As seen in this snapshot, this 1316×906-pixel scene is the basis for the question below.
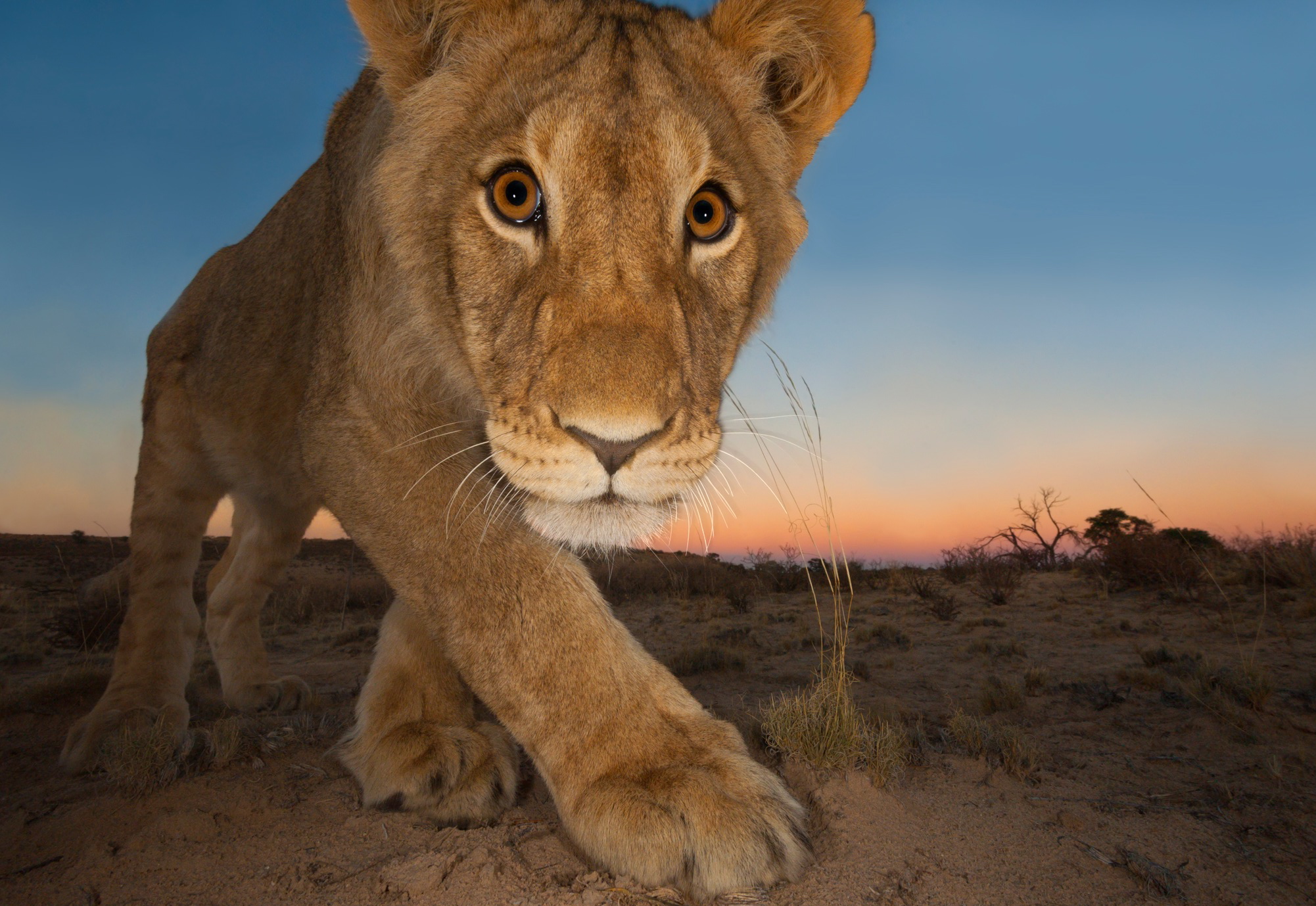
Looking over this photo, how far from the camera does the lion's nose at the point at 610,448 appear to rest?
218 centimetres

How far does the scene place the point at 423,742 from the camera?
2764 millimetres

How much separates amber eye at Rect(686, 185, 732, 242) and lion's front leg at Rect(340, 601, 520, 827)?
5.97 feet

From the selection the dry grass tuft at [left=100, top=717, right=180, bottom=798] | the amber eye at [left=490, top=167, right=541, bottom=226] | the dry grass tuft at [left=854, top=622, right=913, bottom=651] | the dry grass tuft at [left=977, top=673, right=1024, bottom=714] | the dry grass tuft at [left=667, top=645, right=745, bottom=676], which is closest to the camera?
the amber eye at [left=490, top=167, right=541, bottom=226]

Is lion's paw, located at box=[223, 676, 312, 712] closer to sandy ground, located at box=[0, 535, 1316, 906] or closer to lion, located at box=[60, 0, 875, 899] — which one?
sandy ground, located at box=[0, 535, 1316, 906]

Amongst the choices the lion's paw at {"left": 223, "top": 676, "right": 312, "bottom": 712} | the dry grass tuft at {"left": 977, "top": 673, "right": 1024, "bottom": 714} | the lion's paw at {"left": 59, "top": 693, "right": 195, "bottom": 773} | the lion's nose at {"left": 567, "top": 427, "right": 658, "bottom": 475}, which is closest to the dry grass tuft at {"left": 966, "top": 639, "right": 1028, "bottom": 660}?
the dry grass tuft at {"left": 977, "top": 673, "right": 1024, "bottom": 714}

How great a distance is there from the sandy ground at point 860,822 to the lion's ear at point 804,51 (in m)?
2.63

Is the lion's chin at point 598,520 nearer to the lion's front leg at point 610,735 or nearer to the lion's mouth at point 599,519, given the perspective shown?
the lion's mouth at point 599,519

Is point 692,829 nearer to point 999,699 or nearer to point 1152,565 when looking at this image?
point 999,699

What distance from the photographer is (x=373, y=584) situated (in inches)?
633

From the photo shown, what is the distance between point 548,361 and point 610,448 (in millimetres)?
353

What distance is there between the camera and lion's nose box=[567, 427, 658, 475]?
2.18m

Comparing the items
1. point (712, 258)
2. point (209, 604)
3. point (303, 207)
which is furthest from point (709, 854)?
point (209, 604)

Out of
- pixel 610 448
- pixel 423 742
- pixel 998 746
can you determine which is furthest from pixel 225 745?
pixel 998 746

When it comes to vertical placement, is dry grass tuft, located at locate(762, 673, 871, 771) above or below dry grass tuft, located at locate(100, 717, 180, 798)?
above
